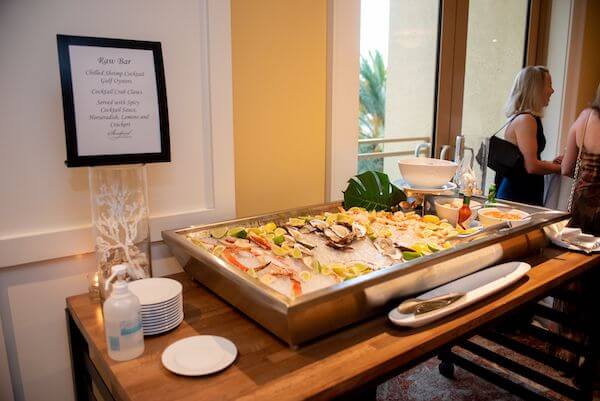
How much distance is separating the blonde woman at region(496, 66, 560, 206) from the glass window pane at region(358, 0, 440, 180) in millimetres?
440

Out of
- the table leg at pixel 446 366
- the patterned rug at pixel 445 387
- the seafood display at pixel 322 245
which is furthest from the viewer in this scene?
the table leg at pixel 446 366

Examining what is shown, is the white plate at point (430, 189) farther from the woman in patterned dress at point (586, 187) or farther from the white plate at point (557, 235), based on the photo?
the woman in patterned dress at point (586, 187)

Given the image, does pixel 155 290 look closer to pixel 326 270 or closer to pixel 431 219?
pixel 326 270

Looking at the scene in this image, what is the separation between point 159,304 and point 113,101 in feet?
1.65

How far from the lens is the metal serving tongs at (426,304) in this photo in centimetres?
90

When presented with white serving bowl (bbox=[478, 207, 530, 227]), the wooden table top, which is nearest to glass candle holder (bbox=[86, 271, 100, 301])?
the wooden table top

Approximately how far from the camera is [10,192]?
1.02m

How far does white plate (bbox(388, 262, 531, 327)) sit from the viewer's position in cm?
88

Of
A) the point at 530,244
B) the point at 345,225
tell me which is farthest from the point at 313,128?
the point at 530,244

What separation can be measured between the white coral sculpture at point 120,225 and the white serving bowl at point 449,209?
2.84ft

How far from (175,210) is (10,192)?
392mm

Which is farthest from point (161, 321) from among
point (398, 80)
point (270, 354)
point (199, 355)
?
point (398, 80)

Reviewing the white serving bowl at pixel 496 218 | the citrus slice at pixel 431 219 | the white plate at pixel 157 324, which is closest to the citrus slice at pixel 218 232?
the white plate at pixel 157 324

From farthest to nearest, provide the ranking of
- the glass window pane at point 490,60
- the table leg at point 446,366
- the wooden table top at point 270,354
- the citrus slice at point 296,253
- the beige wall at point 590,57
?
the beige wall at point 590,57, the glass window pane at point 490,60, the table leg at point 446,366, the citrus slice at point 296,253, the wooden table top at point 270,354
